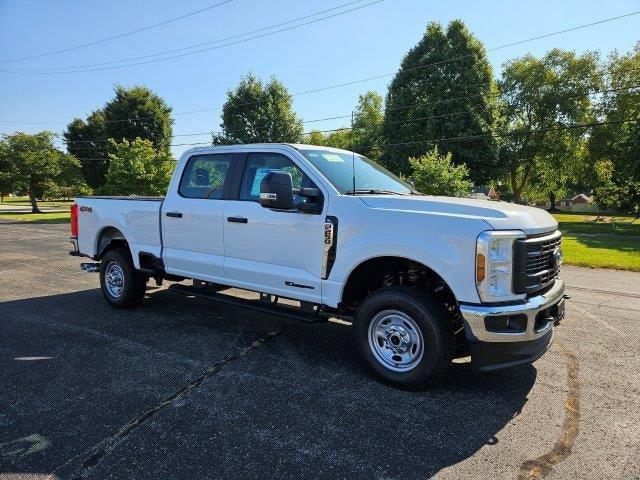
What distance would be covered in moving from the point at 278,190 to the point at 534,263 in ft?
7.55

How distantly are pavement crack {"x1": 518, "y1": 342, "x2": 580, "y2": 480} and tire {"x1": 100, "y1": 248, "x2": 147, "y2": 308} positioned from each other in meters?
5.33

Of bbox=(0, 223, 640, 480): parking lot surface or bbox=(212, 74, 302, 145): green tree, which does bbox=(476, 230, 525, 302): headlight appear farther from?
bbox=(212, 74, 302, 145): green tree

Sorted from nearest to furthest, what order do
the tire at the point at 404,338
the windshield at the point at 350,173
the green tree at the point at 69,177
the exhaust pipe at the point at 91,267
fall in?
the tire at the point at 404,338 → the windshield at the point at 350,173 → the exhaust pipe at the point at 91,267 → the green tree at the point at 69,177

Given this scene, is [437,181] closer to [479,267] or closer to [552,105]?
[479,267]

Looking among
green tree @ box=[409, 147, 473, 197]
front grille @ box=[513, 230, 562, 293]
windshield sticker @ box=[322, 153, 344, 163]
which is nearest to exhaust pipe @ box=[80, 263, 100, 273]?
windshield sticker @ box=[322, 153, 344, 163]

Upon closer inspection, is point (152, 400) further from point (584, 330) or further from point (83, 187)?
point (83, 187)

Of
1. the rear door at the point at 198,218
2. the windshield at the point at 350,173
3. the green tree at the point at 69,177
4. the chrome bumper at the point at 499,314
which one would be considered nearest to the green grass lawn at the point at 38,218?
the green tree at the point at 69,177

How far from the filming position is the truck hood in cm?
367

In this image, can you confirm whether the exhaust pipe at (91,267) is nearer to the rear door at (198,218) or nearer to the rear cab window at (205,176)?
the rear door at (198,218)

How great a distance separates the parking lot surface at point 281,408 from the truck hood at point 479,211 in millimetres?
1460

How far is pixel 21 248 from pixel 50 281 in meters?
6.39

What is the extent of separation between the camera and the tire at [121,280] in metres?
6.40

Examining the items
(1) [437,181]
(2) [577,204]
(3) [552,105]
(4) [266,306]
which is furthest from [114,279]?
(2) [577,204]

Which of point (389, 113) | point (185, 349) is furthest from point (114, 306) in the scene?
point (389, 113)
